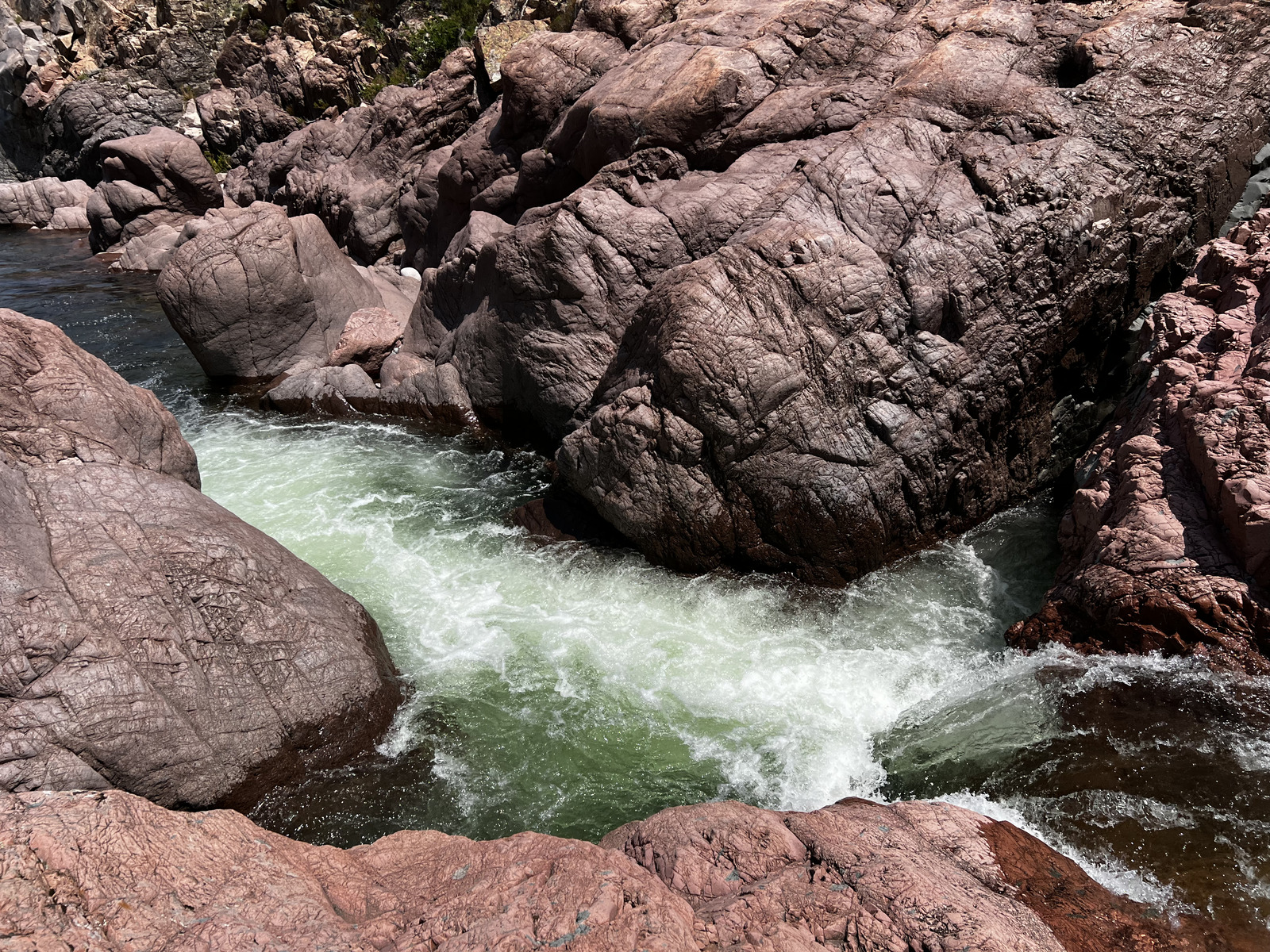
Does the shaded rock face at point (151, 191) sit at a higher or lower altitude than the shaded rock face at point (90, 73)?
lower

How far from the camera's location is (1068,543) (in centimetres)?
739

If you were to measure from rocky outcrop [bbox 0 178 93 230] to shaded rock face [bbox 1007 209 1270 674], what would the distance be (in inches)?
1347

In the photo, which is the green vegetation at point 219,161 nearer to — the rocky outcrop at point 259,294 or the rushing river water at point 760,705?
the rocky outcrop at point 259,294

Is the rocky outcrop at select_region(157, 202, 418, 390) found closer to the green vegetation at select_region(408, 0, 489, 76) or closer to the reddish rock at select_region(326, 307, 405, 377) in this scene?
the reddish rock at select_region(326, 307, 405, 377)

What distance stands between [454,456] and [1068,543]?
8.03 metres

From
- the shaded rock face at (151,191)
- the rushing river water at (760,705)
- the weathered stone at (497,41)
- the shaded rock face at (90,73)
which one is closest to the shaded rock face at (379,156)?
the weathered stone at (497,41)

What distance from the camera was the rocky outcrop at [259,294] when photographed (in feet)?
43.5

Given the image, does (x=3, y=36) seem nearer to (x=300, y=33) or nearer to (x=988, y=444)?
(x=300, y=33)

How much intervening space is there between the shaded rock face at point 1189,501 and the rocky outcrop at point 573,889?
2363 mm

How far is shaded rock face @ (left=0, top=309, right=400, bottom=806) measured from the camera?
5309mm

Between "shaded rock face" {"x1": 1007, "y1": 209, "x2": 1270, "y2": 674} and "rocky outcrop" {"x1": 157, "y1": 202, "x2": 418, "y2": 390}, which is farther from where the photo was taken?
"rocky outcrop" {"x1": 157, "y1": 202, "x2": 418, "y2": 390}

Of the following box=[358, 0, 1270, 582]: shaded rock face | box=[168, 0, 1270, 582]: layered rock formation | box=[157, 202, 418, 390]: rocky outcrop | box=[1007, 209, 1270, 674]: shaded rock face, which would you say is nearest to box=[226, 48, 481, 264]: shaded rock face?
box=[157, 202, 418, 390]: rocky outcrop

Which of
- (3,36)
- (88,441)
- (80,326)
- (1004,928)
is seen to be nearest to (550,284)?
(88,441)

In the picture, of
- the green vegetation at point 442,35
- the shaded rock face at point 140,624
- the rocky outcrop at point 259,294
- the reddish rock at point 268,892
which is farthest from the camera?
the green vegetation at point 442,35
